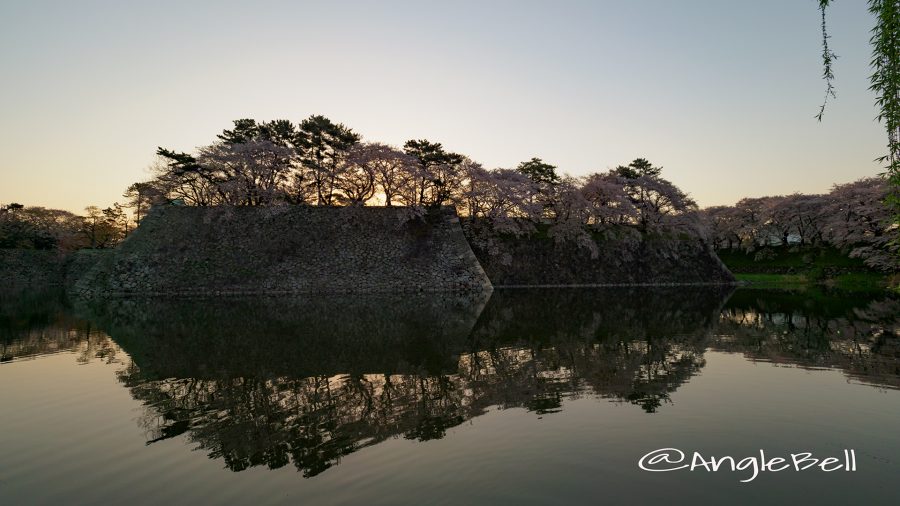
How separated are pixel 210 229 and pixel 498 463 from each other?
48.6 meters

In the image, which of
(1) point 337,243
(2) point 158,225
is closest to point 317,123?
(1) point 337,243

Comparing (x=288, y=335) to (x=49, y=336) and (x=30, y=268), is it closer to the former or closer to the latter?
(x=49, y=336)

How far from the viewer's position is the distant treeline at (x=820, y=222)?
183 ft

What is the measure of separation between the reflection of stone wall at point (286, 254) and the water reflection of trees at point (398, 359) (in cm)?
1420

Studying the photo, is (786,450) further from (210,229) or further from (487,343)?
(210,229)

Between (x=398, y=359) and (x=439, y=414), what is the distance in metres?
5.45

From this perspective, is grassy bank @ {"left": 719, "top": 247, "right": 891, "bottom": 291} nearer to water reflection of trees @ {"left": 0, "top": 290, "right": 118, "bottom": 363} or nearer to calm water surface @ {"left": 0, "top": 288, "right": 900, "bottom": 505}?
calm water surface @ {"left": 0, "top": 288, "right": 900, "bottom": 505}

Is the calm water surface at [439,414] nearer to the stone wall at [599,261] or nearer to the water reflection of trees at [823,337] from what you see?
the water reflection of trees at [823,337]

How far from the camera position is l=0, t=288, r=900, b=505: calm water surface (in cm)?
672

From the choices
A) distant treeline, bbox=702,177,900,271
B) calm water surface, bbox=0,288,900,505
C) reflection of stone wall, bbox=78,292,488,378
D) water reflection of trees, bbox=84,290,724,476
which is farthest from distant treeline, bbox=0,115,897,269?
calm water surface, bbox=0,288,900,505

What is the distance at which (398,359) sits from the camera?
50.3 ft

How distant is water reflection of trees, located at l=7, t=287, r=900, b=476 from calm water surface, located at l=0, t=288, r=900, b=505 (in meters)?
0.09

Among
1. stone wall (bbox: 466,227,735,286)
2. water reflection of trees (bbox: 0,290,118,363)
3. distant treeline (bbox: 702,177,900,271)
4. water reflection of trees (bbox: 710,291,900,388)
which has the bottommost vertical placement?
water reflection of trees (bbox: 710,291,900,388)

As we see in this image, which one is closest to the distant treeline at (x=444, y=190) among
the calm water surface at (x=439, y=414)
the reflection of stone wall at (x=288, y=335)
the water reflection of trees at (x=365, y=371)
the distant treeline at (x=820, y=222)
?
the distant treeline at (x=820, y=222)
